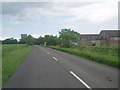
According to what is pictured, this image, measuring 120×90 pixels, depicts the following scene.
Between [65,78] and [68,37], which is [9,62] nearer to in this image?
[65,78]

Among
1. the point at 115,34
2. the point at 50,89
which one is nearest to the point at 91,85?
the point at 50,89

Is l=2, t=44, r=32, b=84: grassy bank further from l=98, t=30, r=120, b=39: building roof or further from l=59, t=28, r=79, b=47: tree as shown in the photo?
l=98, t=30, r=120, b=39: building roof

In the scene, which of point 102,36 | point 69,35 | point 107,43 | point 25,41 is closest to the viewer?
point 107,43

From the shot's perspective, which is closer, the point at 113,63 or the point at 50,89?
the point at 50,89

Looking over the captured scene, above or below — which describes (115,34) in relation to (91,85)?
above

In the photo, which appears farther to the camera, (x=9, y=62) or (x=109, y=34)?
(x=109, y=34)

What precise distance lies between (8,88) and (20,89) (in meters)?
0.57

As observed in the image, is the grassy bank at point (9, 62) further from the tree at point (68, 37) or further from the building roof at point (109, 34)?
the building roof at point (109, 34)

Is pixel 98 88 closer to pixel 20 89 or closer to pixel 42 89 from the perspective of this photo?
pixel 42 89

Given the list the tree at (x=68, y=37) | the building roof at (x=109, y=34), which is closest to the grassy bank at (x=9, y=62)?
the tree at (x=68, y=37)

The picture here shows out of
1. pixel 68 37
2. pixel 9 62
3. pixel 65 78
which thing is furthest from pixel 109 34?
pixel 65 78

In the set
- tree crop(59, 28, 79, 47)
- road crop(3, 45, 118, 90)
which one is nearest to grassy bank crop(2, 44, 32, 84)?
road crop(3, 45, 118, 90)

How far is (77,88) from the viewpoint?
643 cm

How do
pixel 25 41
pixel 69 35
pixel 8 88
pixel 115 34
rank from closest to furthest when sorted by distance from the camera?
1. pixel 8 88
2. pixel 69 35
3. pixel 115 34
4. pixel 25 41
